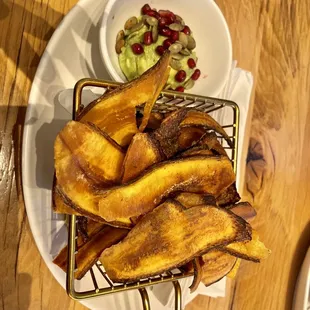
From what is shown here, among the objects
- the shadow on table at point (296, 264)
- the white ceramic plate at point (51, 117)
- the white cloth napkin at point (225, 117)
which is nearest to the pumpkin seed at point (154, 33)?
the white ceramic plate at point (51, 117)

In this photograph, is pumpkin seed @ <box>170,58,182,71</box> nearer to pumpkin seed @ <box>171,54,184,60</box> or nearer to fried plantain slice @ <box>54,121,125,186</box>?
pumpkin seed @ <box>171,54,184,60</box>

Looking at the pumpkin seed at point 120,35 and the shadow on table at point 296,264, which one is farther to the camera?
the shadow on table at point 296,264

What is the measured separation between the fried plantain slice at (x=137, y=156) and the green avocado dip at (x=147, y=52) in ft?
1.01

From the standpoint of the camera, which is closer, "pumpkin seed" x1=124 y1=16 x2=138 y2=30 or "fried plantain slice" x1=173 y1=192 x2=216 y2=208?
"fried plantain slice" x1=173 y1=192 x2=216 y2=208

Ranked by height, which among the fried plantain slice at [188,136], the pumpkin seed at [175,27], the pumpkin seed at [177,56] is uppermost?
the pumpkin seed at [175,27]

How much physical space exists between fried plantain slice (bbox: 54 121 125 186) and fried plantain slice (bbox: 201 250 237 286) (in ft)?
0.79

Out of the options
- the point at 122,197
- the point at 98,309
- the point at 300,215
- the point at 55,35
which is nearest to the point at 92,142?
the point at 122,197

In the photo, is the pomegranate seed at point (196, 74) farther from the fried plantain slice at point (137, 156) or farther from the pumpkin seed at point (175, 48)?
the fried plantain slice at point (137, 156)

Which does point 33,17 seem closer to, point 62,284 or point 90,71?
point 90,71

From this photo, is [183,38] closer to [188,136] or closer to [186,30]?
[186,30]

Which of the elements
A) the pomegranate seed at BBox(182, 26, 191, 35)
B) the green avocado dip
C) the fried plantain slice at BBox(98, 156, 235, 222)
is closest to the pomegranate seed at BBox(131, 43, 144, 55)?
the green avocado dip

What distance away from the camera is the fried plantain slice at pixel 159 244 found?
630 mm

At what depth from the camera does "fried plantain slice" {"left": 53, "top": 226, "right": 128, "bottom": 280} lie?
696mm

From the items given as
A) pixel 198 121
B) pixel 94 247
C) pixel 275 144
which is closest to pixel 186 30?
pixel 198 121
